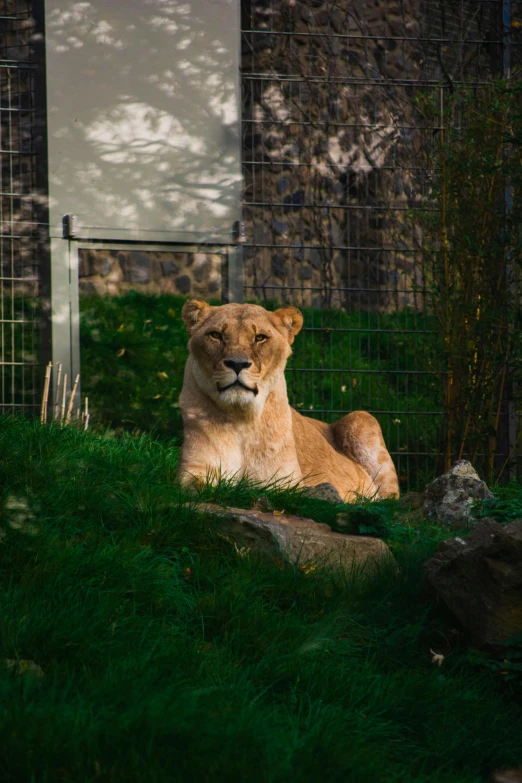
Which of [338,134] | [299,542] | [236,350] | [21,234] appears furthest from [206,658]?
[338,134]

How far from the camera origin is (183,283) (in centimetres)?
1025

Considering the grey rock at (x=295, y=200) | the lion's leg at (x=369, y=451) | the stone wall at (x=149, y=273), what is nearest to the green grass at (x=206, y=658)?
the lion's leg at (x=369, y=451)

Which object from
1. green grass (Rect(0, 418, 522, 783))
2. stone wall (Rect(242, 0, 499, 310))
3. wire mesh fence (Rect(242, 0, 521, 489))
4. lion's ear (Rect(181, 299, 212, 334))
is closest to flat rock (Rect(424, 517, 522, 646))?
green grass (Rect(0, 418, 522, 783))

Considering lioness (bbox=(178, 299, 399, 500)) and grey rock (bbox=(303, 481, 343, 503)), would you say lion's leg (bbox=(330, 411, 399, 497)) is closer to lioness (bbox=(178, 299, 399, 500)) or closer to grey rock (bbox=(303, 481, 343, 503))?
lioness (bbox=(178, 299, 399, 500))

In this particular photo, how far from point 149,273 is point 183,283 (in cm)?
34

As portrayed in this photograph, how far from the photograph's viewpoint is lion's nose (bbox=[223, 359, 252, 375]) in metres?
5.68

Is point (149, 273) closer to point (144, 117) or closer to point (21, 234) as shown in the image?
point (21, 234)

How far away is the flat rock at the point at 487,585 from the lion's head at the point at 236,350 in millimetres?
1673

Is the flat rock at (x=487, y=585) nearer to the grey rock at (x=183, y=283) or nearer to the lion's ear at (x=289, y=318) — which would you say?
the lion's ear at (x=289, y=318)

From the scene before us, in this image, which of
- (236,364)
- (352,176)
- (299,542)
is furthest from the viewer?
(352,176)

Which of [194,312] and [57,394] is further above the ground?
[194,312]

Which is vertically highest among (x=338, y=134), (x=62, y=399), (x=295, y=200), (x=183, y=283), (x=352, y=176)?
(x=338, y=134)

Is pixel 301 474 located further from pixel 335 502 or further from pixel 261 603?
pixel 261 603

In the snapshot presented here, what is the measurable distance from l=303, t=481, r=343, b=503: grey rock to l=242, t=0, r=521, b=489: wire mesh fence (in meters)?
2.88
